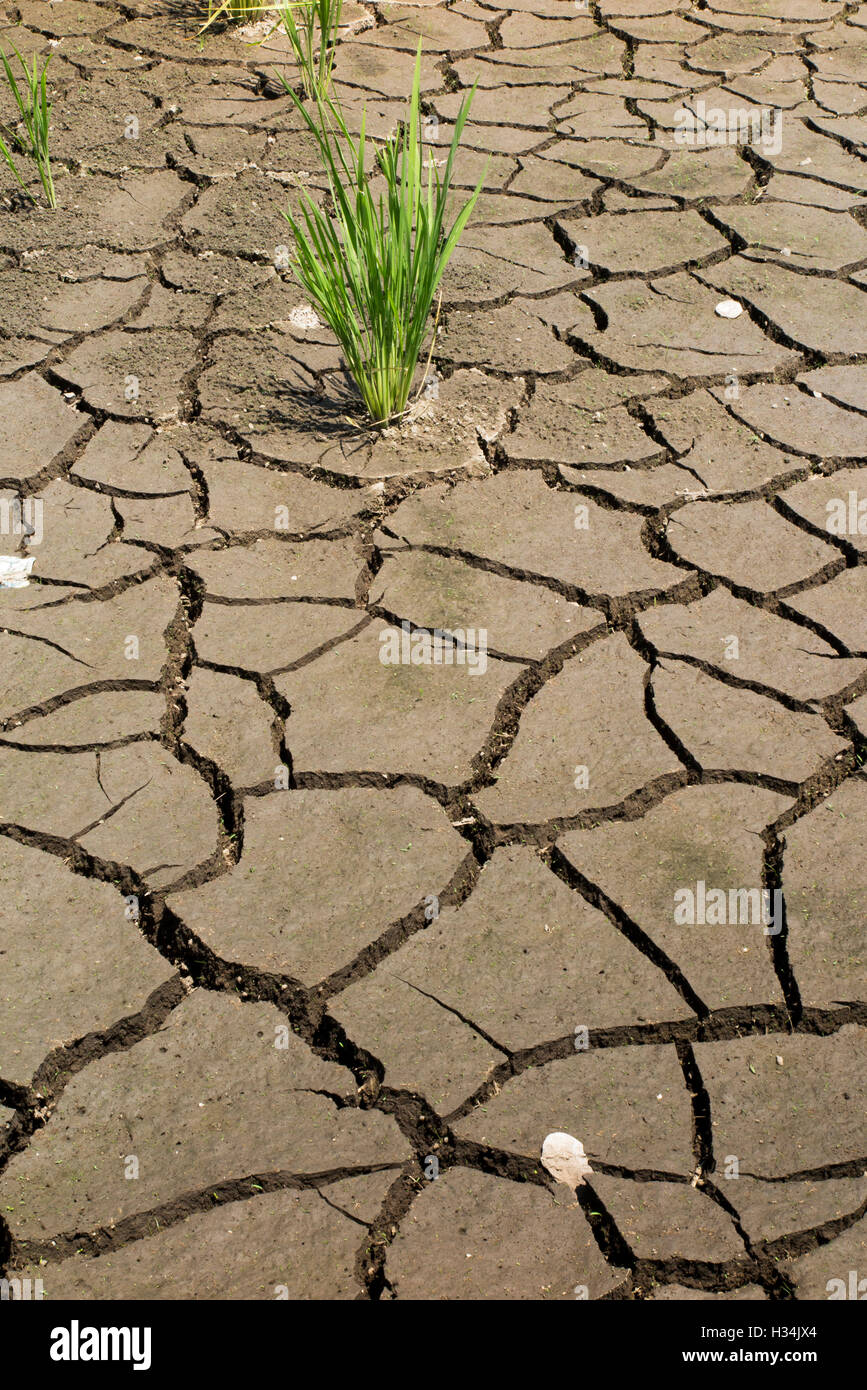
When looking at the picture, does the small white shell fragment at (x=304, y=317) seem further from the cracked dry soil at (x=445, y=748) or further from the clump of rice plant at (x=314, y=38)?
the clump of rice plant at (x=314, y=38)

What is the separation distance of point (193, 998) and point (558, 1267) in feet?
2.53

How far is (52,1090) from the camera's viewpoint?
79.4 inches

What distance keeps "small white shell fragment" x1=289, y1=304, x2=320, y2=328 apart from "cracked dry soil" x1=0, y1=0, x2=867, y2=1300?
9 centimetres

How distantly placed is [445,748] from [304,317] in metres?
1.79

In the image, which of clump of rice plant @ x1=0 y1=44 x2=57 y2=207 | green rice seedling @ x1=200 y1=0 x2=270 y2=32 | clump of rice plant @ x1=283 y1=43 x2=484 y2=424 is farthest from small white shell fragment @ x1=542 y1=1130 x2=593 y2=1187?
green rice seedling @ x1=200 y1=0 x2=270 y2=32

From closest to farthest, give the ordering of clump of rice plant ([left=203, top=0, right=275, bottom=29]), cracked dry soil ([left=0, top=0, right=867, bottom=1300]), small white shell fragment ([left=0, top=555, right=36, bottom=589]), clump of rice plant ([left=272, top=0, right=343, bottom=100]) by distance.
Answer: cracked dry soil ([left=0, top=0, right=867, bottom=1300]), small white shell fragment ([left=0, top=555, right=36, bottom=589]), clump of rice plant ([left=272, top=0, right=343, bottom=100]), clump of rice plant ([left=203, top=0, right=275, bottom=29])

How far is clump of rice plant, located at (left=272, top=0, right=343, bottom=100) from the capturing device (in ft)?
14.8

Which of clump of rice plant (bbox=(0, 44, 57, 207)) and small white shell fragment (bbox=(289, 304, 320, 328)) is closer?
small white shell fragment (bbox=(289, 304, 320, 328))

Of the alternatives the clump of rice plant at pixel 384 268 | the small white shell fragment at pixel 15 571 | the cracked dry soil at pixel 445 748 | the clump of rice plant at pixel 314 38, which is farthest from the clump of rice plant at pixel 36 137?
the small white shell fragment at pixel 15 571

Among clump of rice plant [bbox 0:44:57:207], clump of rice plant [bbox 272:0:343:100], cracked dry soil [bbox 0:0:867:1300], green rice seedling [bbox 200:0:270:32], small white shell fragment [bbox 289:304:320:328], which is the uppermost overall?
green rice seedling [bbox 200:0:270:32]

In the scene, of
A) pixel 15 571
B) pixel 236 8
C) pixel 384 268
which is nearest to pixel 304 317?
pixel 384 268

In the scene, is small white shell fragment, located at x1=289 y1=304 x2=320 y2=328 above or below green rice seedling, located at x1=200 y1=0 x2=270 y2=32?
below

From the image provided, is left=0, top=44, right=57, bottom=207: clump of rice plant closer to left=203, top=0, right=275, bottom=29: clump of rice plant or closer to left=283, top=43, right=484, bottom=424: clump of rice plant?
left=203, top=0, right=275, bottom=29: clump of rice plant

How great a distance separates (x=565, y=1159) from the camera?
1.92m
